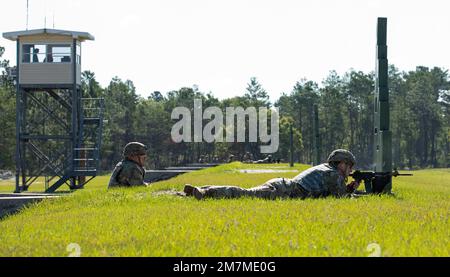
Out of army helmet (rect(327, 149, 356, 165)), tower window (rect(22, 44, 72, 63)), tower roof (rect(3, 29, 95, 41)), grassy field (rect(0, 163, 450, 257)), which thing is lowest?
grassy field (rect(0, 163, 450, 257))

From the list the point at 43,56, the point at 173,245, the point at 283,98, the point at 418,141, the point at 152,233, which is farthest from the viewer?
the point at 283,98

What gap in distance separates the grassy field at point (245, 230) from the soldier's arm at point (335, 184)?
71 cm

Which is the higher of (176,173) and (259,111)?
(259,111)

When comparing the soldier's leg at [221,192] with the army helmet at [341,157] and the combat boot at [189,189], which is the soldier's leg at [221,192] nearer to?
the combat boot at [189,189]

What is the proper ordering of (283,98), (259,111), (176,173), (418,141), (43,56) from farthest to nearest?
(283,98) → (418,141) → (259,111) → (176,173) → (43,56)

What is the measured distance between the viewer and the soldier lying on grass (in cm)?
1382

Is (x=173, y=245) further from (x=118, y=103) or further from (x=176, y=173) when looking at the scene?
(x=118, y=103)

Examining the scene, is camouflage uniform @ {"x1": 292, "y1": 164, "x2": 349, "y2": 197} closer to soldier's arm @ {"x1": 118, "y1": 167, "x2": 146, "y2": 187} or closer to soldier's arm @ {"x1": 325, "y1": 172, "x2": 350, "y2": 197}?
soldier's arm @ {"x1": 325, "y1": 172, "x2": 350, "y2": 197}

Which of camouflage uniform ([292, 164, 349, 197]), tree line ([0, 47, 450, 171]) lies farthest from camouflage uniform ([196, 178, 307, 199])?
tree line ([0, 47, 450, 171])

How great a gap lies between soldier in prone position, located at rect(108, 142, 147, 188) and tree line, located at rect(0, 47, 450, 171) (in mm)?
89336

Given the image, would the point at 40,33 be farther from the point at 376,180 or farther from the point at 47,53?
the point at 376,180
